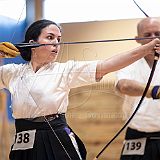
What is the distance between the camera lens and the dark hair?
0.99 metres

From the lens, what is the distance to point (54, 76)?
3.17ft

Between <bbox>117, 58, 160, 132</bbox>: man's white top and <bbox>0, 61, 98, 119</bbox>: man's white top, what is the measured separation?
0.09 metres

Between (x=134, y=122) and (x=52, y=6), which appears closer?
(x=134, y=122)

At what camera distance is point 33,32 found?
1002 millimetres

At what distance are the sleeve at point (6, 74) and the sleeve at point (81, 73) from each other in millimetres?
168

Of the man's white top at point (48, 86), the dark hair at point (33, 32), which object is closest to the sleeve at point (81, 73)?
the man's white top at point (48, 86)

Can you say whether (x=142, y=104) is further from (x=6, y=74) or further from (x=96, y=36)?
(x=6, y=74)

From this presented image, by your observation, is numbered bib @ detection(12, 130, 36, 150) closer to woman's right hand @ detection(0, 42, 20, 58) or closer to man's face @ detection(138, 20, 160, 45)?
woman's right hand @ detection(0, 42, 20, 58)

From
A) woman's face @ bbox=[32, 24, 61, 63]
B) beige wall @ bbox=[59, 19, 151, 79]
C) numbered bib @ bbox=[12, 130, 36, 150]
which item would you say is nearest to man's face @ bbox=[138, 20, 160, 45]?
beige wall @ bbox=[59, 19, 151, 79]

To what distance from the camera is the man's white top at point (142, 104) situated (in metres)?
0.84

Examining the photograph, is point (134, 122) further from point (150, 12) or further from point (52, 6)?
point (52, 6)

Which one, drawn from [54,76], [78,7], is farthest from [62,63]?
[78,7]

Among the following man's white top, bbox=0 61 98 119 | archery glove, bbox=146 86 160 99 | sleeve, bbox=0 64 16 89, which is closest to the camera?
archery glove, bbox=146 86 160 99

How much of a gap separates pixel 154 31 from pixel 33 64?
0.33 m
